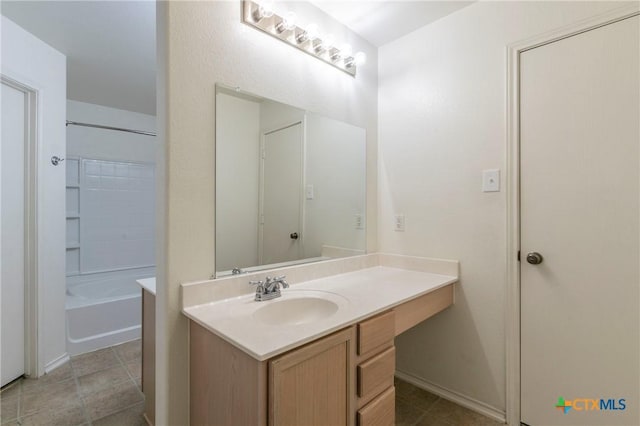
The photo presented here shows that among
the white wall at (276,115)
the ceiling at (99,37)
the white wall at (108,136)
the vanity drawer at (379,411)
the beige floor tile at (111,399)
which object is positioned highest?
the ceiling at (99,37)

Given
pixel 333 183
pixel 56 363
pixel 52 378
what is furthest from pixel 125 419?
pixel 333 183

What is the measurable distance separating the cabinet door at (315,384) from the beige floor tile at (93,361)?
6.61 feet

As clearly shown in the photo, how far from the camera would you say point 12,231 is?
196 centimetres

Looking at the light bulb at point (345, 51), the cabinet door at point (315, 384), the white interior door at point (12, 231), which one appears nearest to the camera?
the cabinet door at point (315, 384)

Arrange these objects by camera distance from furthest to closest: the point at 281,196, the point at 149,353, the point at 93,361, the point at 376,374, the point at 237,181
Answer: the point at 93,361 < the point at 281,196 < the point at 149,353 < the point at 237,181 < the point at 376,374

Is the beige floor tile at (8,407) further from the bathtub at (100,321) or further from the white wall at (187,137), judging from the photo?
the white wall at (187,137)

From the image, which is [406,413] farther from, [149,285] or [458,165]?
[149,285]

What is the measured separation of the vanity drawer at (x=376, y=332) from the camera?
111cm

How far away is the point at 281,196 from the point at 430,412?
1.47m

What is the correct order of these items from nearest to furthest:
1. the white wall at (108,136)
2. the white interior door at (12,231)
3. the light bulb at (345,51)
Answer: the light bulb at (345,51)
the white interior door at (12,231)
the white wall at (108,136)

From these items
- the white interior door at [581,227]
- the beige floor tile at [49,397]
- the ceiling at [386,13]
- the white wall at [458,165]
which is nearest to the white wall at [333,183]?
the white wall at [458,165]

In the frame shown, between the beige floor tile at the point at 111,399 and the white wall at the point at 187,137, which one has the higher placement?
the white wall at the point at 187,137

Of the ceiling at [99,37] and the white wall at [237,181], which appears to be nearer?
the white wall at [237,181]

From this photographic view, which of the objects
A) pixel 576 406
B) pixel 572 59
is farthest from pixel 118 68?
pixel 576 406
